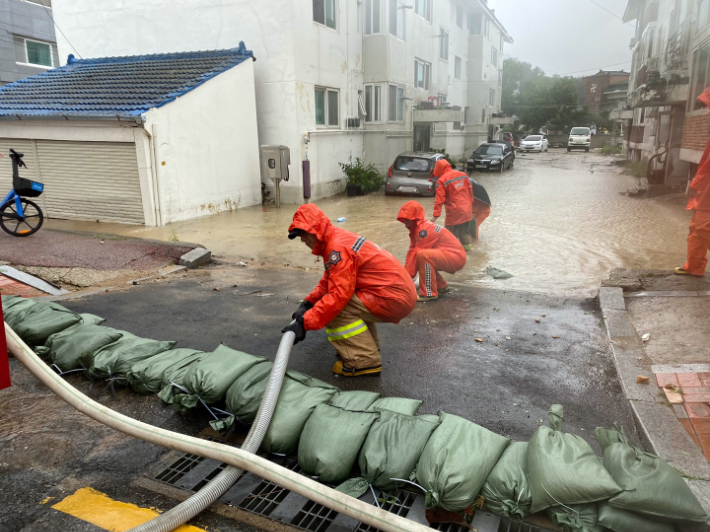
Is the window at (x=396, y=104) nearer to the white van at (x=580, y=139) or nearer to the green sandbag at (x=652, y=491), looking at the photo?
the green sandbag at (x=652, y=491)

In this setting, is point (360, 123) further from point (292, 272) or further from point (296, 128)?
point (292, 272)

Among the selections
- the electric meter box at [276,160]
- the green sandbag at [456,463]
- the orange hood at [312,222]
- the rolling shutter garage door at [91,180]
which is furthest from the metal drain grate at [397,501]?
the electric meter box at [276,160]

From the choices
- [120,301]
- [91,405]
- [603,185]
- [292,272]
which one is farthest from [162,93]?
[603,185]

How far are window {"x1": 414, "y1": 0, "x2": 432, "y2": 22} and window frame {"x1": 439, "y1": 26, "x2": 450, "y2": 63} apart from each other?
6.16 ft

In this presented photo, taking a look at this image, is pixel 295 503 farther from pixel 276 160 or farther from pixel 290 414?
pixel 276 160

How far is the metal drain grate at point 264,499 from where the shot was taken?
2.64m

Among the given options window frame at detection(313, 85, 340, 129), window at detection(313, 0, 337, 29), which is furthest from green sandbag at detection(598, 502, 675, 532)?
window at detection(313, 0, 337, 29)

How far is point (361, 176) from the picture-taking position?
16875 mm

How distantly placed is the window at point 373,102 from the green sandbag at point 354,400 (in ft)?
53.6

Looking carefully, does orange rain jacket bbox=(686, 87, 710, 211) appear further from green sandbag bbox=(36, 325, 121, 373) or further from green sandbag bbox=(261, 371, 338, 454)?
green sandbag bbox=(36, 325, 121, 373)

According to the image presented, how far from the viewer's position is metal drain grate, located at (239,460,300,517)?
2.64m

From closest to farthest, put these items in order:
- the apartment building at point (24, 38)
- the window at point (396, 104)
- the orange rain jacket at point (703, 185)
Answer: the orange rain jacket at point (703, 185), the window at point (396, 104), the apartment building at point (24, 38)

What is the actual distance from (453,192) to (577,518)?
21.6 ft

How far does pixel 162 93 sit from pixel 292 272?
6.03m
